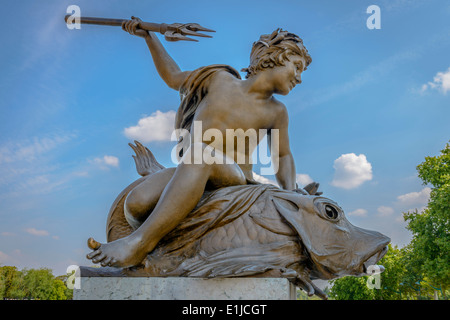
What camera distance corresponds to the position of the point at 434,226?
16.5m

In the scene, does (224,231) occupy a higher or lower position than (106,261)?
higher

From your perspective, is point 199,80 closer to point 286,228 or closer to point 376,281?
point 286,228

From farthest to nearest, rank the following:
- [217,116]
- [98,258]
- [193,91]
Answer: [193,91], [217,116], [98,258]

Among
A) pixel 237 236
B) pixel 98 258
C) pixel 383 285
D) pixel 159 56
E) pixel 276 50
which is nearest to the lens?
pixel 98 258

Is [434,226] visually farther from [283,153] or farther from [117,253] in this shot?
[117,253]

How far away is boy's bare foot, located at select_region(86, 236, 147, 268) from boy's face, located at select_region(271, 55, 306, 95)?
6.67 feet

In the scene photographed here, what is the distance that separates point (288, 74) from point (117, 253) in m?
2.25

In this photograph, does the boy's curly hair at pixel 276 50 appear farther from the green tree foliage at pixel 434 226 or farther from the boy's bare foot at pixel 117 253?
the green tree foliage at pixel 434 226

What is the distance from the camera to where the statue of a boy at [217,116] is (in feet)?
9.75

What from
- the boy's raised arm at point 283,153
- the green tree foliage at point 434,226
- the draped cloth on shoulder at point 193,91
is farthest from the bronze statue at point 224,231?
the green tree foliage at point 434,226

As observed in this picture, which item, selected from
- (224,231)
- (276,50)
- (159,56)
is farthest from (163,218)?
(159,56)

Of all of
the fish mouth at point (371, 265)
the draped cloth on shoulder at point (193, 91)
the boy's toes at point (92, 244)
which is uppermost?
the draped cloth on shoulder at point (193, 91)

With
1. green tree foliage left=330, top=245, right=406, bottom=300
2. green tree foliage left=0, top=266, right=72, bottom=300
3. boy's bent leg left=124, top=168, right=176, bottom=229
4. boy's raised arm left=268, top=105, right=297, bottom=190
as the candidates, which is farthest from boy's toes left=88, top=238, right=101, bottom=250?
green tree foliage left=0, top=266, right=72, bottom=300

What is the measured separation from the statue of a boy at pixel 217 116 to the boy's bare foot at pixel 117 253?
0.30 feet
